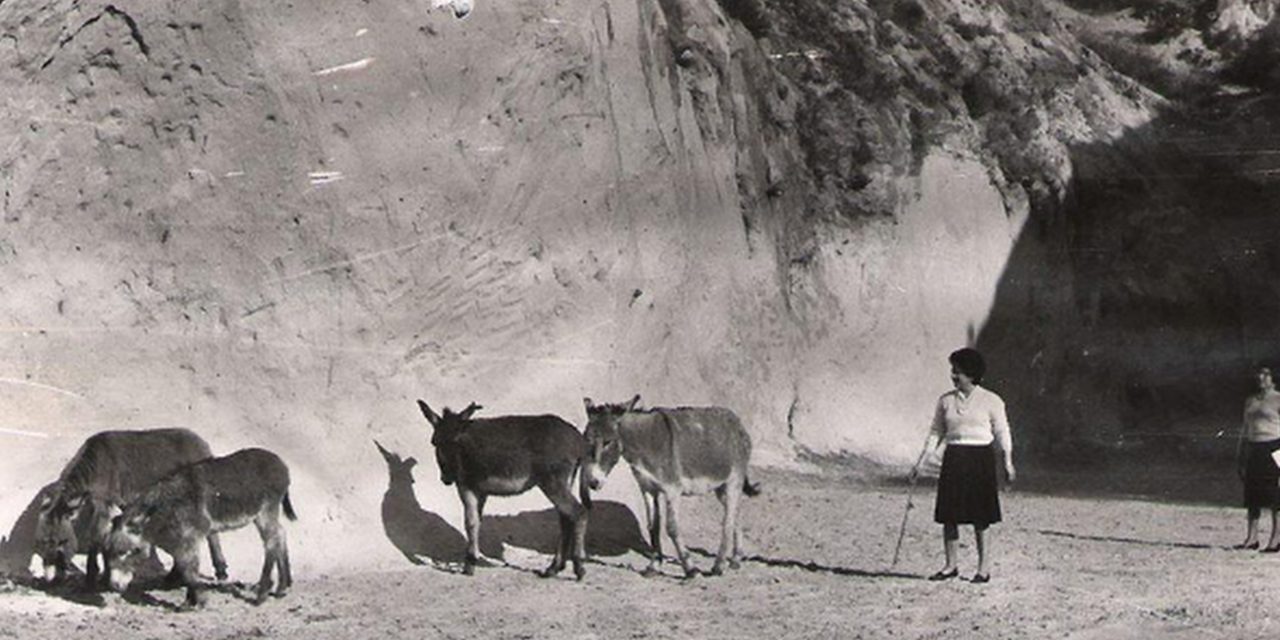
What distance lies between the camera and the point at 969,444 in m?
12.1

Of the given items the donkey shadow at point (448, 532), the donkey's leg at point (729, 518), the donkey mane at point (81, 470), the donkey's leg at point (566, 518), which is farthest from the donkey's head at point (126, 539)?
the donkey's leg at point (729, 518)

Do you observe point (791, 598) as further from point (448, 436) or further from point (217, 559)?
point (217, 559)

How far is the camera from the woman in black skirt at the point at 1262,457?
14.3 metres

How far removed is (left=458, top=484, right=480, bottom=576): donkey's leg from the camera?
12406 mm

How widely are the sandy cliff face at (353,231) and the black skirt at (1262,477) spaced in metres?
4.94

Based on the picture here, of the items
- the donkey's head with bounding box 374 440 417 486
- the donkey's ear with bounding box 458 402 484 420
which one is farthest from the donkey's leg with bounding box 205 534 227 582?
the donkey's ear with bounding box 458 402 484 420

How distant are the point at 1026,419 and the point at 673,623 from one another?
11506 millimetres

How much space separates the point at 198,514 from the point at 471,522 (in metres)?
2.31

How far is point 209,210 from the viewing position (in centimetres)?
1280

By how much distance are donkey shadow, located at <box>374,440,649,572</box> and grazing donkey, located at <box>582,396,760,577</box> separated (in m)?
0.66

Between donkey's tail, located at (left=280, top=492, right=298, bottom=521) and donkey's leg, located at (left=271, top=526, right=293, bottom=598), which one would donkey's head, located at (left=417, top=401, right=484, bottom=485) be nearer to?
donkey's tail, located at (left=280, top=492, right=298, bottom=521)

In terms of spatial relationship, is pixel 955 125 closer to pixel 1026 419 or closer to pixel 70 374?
pixel 1026 419

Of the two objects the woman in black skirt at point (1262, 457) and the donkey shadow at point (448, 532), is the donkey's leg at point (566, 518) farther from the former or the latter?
the woman in black skirt at point (1262, 457)

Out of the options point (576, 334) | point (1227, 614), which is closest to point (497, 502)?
point (576, 334)
